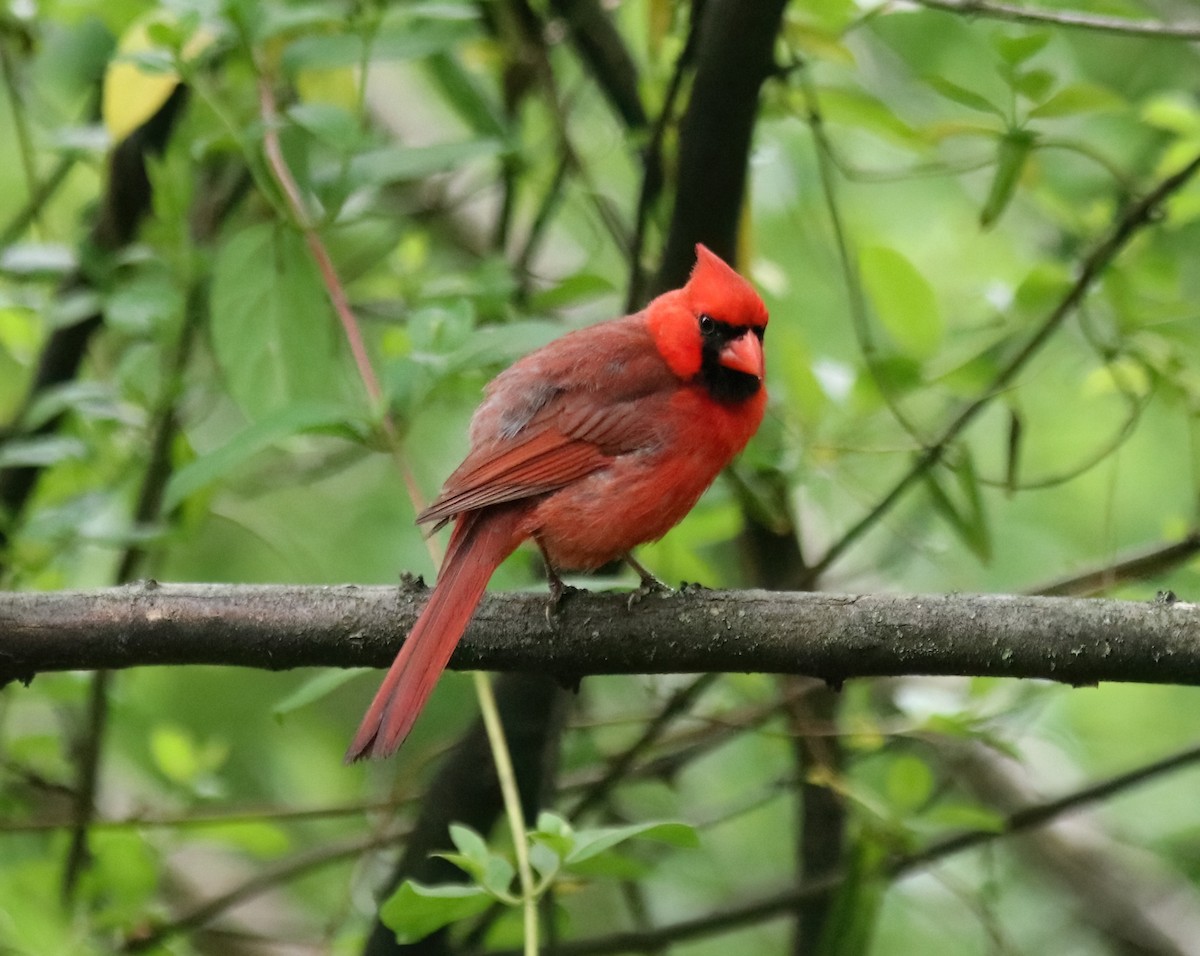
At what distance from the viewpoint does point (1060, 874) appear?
384 centimetres

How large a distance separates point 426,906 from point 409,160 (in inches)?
53.2

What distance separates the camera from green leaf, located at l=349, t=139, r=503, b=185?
2643 millimetres

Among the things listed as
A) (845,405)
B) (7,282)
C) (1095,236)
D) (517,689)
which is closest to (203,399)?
(7,282)

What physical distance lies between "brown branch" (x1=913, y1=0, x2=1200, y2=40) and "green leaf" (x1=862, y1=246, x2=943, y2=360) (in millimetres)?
422

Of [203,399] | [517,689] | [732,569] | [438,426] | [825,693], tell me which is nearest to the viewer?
[517,689]

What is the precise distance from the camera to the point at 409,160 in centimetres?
268

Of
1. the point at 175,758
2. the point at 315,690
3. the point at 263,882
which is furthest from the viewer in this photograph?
the point at 263,882

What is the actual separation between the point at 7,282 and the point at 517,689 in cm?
150

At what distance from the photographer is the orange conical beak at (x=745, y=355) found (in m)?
2.91

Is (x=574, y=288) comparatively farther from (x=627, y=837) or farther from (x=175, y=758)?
(x=627, y=837)

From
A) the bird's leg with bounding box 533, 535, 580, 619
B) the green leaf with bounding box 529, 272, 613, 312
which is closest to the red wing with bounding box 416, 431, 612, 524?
the bird's leg with bounding box 533, 535, 580, 619

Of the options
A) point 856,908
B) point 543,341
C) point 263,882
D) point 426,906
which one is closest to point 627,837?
point 426,906

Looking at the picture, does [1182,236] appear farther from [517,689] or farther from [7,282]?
[7,282]

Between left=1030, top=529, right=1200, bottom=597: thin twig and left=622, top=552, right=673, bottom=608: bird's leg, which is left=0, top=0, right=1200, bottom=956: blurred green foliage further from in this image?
left=622, top=552, right=673, bottom=608: bird's leg
